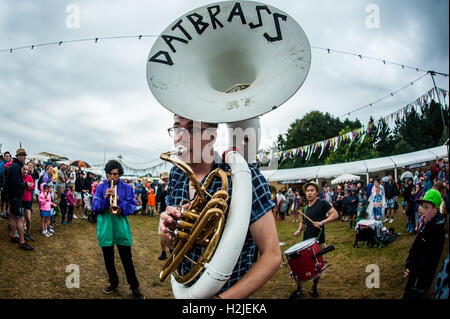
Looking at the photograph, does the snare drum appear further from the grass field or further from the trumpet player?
the trumpet player

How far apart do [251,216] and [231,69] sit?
0.94m

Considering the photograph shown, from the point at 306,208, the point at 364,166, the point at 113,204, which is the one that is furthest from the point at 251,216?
the point at 364,166

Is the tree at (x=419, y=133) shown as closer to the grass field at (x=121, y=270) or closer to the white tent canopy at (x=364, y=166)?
the white tent canopy at (x=364, y=166)

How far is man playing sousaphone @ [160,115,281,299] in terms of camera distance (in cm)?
119

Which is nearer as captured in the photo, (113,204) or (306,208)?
Result: (113,204)

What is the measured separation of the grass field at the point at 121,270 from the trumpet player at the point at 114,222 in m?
0.58

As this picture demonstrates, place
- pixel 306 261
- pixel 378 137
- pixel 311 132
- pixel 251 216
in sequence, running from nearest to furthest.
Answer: pixel 251 216
pixel 306 261
pixel 378 137
pixel 311 132

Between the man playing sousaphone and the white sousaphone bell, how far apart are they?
14 cm

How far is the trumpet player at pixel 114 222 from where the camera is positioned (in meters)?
4.08

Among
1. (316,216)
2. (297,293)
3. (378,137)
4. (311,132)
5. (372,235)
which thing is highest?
(311,132)

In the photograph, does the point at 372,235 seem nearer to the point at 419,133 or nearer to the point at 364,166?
the point at 364,166

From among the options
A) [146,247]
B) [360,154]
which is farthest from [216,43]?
[360,154]

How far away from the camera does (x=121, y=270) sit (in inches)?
229

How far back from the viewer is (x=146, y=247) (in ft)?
26.4
